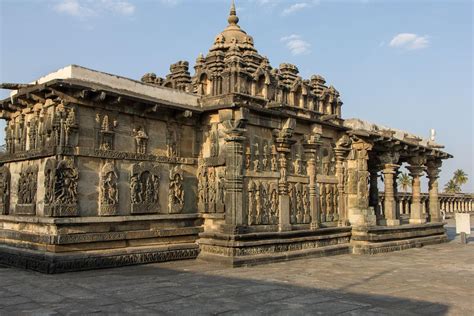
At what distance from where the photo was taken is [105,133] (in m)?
11.4

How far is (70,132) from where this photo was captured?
35.0ft

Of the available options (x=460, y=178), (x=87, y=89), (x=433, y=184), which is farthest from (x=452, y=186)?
(x=87, y=89)

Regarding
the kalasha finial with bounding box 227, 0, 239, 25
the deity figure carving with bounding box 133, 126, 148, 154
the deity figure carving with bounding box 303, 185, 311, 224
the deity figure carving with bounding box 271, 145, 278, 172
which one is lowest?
the deity figure carving with bounding box 303, 185, 311, 224

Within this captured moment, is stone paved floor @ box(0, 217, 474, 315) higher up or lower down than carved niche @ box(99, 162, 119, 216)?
lower down

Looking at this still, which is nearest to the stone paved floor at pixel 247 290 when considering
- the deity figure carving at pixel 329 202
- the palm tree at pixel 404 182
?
the deity figure carving at pixel 329 202

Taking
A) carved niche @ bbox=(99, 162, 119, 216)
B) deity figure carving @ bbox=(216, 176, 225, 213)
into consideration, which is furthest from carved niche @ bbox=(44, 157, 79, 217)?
deity figure carving @ bbox=(216, 176, 225, 213)

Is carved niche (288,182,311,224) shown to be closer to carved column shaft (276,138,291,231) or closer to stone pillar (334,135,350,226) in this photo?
carved column shaft (276,138,291,231)

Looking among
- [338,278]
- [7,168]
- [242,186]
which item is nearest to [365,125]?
[242,186]

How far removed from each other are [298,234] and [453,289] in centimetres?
558

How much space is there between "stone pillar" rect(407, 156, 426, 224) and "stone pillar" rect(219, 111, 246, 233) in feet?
34.7

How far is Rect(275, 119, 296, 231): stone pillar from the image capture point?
541 inches

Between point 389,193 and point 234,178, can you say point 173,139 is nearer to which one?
point 234,178

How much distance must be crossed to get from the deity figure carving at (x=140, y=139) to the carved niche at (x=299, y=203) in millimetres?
4787

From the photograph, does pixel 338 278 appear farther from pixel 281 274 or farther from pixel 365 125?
pixel 365 125
